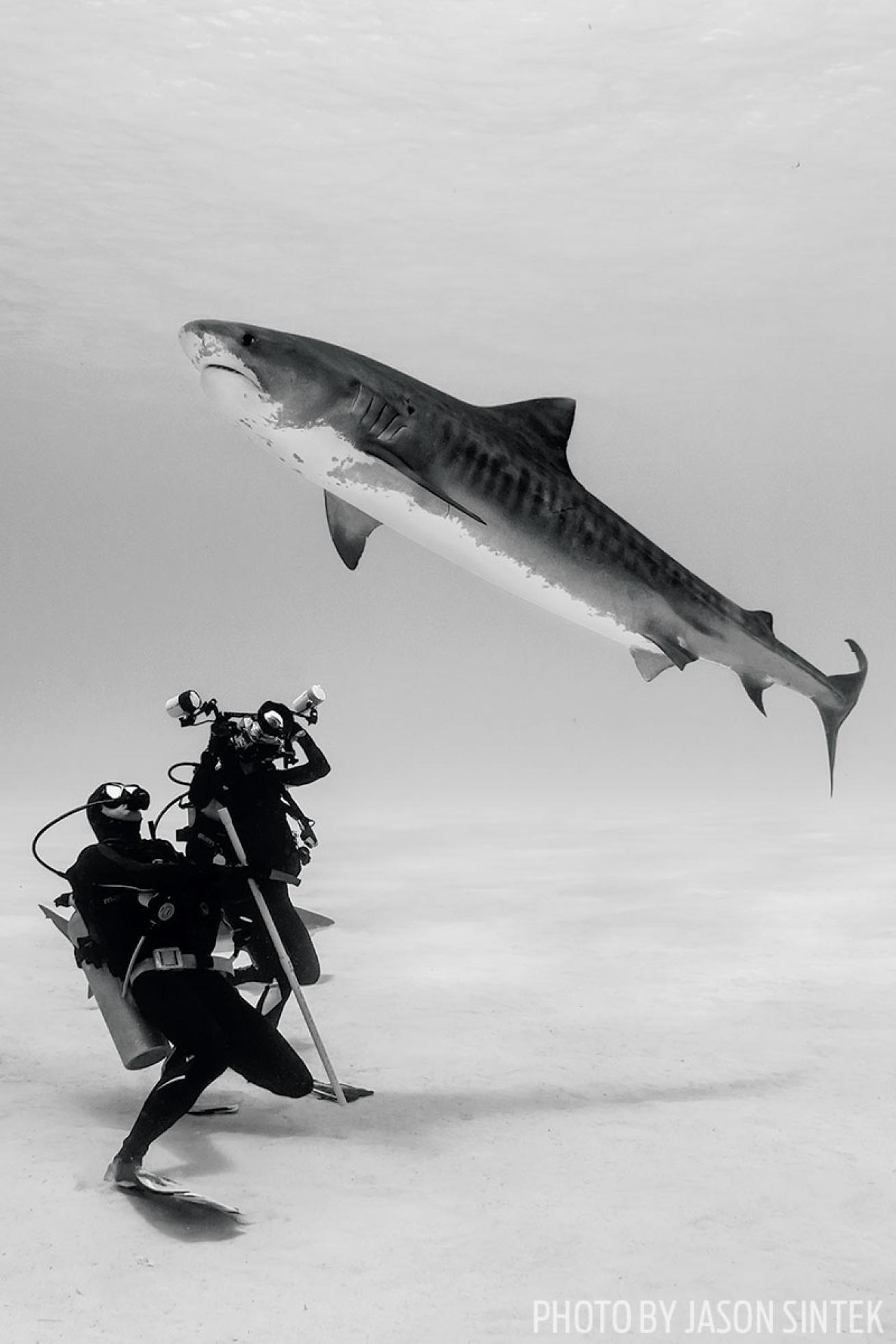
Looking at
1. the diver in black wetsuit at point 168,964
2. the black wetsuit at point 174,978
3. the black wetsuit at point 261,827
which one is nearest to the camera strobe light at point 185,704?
the black wetsuit at point 261,827

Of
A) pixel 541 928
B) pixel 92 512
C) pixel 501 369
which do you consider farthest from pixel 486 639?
pixel 541 928

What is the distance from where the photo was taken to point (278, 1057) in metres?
4.12

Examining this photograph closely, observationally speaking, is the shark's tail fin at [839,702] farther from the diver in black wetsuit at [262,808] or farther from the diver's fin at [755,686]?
the diver in black wetsuit at [262,808]

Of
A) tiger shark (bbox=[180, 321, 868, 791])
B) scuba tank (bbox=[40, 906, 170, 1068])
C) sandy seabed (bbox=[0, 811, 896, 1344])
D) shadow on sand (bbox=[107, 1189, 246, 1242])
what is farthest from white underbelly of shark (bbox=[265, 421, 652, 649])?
shadow on sand (bbox=[107, 1189, 246, 1242])

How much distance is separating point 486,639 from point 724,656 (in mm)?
178252

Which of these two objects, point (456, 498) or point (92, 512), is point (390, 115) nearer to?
point (456, 498)

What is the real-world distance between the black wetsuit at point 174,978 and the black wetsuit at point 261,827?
965 millimetres

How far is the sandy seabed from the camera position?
3.32 metres

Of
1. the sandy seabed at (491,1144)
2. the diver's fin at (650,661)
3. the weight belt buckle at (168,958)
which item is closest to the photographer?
the sandy seabed at (491,1144)

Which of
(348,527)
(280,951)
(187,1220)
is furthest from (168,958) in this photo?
(348,527)

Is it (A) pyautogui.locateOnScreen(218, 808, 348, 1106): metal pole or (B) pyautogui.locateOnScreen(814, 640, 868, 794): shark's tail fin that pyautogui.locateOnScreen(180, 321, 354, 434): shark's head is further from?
(B) pyautogui.locateOnScreen(814, 640, 868, 794): shark's tail fin

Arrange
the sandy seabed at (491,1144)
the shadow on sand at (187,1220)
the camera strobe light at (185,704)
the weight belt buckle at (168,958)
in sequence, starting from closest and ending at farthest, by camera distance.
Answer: the sandy seabed at (491,1144)
the shadow on sand at (187,1220)
the weight belt buckle at (168,958)
the camera strobe light at (185,704)

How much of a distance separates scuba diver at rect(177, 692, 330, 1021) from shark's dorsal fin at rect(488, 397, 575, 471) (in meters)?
1.97

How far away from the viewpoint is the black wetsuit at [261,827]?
5.38 metres
